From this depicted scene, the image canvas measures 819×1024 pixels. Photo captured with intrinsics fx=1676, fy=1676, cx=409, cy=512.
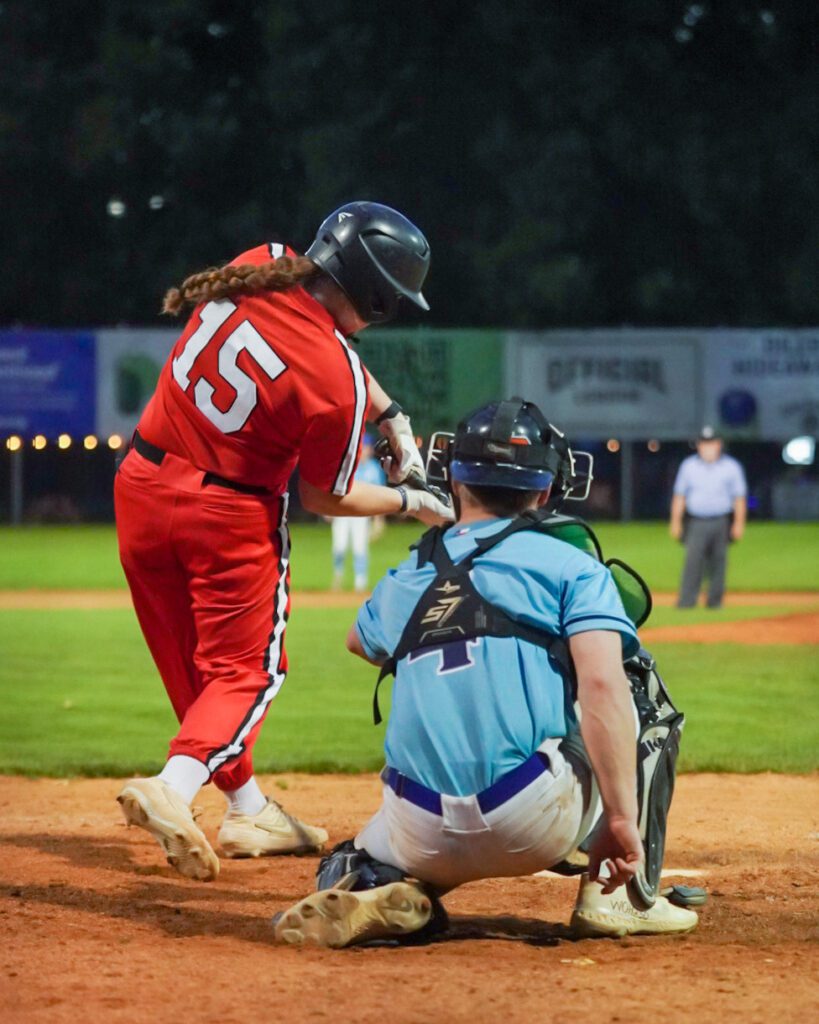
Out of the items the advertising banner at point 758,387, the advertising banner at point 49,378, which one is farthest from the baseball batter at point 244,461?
the advertising banner at point 758,387

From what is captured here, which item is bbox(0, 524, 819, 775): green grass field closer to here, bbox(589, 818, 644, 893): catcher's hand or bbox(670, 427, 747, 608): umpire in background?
bbox(670, 427, 747, 608): umpire in background

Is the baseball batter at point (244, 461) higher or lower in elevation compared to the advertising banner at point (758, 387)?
lower

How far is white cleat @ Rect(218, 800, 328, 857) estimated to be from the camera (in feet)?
19.7

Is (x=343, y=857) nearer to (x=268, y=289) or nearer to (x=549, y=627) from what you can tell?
(x=549, y=627)

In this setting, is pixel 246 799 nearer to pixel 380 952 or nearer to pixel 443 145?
pixel 380 952

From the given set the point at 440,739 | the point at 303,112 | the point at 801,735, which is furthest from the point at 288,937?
the point at 303,112

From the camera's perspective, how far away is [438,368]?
3628 centimetres

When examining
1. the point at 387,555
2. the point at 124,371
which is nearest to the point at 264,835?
the point at 387,555

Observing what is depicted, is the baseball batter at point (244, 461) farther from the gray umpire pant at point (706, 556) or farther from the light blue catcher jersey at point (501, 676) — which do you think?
the gray umpire pant at point (706, 556)

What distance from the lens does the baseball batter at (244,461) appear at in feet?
17.0

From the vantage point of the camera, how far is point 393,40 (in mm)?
43562

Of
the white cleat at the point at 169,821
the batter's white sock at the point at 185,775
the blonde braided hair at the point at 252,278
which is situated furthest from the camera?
the blonde braided hair at the point at 252,278

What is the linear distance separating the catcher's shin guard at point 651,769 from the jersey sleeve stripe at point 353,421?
1.13 meters

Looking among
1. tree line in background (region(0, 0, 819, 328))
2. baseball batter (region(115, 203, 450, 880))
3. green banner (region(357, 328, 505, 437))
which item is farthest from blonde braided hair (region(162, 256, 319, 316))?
tree line in background (region(0, 0, 819, 328))
